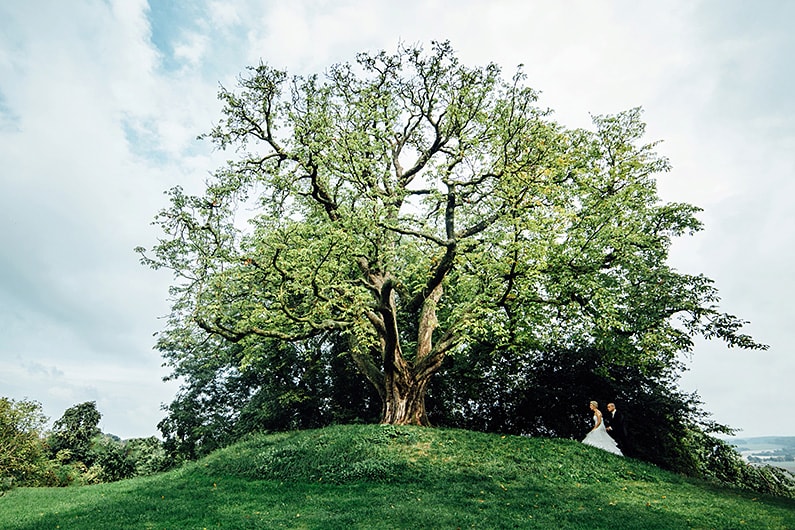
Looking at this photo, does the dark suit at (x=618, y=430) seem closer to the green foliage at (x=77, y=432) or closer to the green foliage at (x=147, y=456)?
the green foliage at (x=147, y=456)

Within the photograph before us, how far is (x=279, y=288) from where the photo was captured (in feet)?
45.8

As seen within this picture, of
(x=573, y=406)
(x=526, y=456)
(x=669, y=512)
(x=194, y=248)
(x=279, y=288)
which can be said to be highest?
(x=194, y=248)

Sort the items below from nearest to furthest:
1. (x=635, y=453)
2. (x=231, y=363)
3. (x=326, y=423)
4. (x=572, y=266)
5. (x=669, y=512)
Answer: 1. (x=669, y=512)
2. (x=572, y=266)
3. (x=635, y=453)
4. (x=326, y=423)
5. (x=231, y=363)

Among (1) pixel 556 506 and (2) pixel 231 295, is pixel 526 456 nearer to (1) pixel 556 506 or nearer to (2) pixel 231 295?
(1) pixel 556 506

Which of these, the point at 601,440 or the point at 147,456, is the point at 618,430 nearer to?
the point at 601,440

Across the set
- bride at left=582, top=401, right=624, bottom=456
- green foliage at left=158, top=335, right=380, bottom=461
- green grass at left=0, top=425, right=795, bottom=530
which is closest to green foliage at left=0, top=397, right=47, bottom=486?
green grass at left=0, top=425, right=795, bottom=530

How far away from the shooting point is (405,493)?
33.4 ft

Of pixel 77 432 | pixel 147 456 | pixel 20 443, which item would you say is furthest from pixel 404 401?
pixel 77 432

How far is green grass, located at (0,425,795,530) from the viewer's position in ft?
28.4

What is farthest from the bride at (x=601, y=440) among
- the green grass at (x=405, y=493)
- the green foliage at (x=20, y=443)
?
the green foliage at (x=20, y=443)

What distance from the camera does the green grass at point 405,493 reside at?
8.65 meters

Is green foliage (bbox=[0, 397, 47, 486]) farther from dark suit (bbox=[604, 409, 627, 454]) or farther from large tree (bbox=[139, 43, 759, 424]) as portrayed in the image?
dark suit (bbox=[604, 409, 627, 454])

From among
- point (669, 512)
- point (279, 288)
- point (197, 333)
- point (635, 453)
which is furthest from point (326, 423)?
point (669, 512)

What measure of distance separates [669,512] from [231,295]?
45.4 ft
